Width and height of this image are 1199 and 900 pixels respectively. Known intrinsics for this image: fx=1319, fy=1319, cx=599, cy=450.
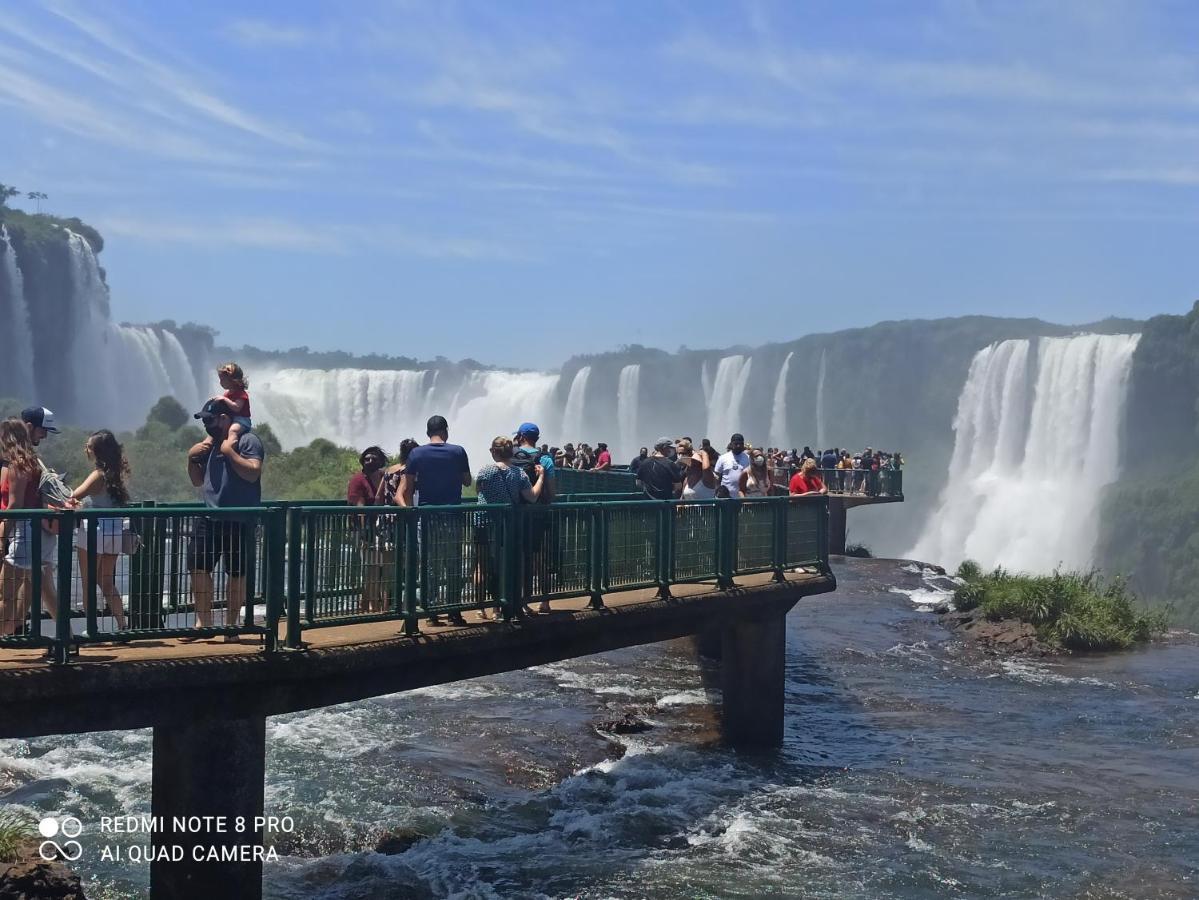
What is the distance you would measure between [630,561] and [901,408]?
86.1 meters

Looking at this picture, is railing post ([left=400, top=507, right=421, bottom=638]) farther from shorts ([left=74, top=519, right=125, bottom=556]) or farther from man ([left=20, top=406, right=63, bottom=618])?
man ([left=20, top=406, right=63, bottom=618])

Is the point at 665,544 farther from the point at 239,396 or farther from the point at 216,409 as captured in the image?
the point at 216,409

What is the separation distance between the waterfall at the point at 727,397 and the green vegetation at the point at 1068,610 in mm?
58786

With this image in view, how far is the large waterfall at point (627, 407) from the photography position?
85.4 m

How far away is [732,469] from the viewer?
1596 cm

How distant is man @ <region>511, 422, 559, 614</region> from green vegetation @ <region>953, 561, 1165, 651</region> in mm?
12936

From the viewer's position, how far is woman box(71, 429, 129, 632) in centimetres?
772

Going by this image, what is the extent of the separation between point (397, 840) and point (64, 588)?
13.6 feet

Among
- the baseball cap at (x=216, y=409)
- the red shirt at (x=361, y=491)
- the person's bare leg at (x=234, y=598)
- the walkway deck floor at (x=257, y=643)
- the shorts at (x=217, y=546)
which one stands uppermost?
the baseball cap at (x=216, y=409)

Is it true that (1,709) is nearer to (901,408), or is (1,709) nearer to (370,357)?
(901,408)

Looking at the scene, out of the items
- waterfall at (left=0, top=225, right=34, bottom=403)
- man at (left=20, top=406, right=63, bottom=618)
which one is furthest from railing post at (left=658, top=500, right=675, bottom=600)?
waterfall at (left=0, top=225, right=34, bottom=403)

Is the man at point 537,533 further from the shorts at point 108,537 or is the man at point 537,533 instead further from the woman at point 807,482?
the woman at point 807,482

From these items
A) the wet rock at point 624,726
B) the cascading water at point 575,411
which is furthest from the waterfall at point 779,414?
the wet rock at point 624,726

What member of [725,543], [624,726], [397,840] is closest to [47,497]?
[397,840]
